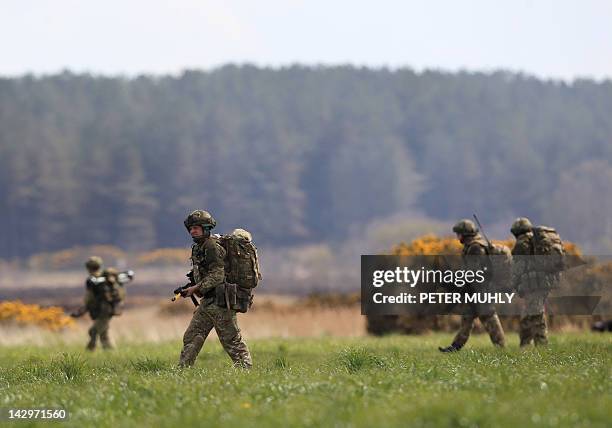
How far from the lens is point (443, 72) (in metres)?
177

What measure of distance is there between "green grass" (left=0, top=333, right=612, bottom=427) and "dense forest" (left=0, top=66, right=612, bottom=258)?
4077 inches

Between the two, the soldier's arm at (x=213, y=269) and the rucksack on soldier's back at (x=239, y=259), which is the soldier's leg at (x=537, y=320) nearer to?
the rucksack on soldier's back at (x=239, y=259)

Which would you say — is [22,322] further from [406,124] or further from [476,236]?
[406,124]

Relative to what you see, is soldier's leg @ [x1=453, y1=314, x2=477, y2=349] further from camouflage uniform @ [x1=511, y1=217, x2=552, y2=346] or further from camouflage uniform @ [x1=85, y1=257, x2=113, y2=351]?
camouflage uniform @ [x1=85, y1=257, x2=113, y2=351]

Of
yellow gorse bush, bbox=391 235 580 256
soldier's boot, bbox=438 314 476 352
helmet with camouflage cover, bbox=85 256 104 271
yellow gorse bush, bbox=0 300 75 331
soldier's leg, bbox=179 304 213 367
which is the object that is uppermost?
yellow gorse bush, bbox=391 235 580 256

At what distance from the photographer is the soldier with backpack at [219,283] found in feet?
53.0

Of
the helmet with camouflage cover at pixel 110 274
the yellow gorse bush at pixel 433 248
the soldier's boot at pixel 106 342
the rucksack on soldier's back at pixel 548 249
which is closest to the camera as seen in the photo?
the rucksack on soldier's back at pixel 548 249

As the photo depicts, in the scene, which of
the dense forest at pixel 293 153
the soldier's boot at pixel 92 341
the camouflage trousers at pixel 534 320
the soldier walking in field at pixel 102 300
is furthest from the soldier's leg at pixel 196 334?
the dense forest at pixel 293 153

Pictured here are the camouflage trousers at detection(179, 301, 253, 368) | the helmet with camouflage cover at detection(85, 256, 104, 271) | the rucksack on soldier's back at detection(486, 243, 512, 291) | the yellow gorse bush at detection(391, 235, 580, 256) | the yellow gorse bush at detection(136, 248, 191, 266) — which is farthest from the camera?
the yellow gorse bush at detection(136, 248, 191, 266)

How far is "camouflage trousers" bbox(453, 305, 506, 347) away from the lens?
20.6m

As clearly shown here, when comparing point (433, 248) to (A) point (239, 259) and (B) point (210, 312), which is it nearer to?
(A) point (239, 259)

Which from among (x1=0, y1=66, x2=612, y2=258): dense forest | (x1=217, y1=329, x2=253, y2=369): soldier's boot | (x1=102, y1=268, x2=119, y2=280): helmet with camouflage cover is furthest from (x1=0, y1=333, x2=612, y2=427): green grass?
(x1=0, y1=66, x2=612, y2=258): dense forest

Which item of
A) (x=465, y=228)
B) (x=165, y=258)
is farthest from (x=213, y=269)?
(x=165, y=258)

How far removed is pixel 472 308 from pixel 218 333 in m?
6.24
